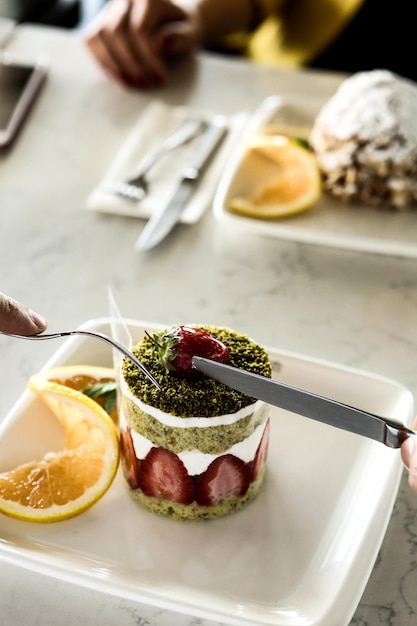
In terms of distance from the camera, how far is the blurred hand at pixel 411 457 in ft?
2.39

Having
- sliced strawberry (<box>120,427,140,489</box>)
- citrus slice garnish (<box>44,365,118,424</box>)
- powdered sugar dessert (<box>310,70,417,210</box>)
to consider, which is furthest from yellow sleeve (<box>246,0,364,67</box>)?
sliced strawberry (<box>120,427,140,489</box>)

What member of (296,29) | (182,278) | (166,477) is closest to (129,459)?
(166,477)

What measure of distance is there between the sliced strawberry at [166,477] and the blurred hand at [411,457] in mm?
235

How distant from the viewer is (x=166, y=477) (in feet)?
2.84

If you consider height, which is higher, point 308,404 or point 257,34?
point 308,404

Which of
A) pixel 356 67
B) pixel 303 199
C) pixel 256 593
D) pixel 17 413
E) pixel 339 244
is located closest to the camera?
pixel 256 593

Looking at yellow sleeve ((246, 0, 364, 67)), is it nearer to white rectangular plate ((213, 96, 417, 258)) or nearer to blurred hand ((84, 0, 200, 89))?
blurred hand ((84, 0, 200, 89))

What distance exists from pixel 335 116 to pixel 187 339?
78cm

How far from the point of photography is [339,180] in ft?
4.79

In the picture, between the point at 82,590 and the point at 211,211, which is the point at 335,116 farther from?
the point at 82,590

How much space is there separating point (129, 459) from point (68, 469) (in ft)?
0.23

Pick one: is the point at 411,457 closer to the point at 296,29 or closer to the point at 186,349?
the point at 186,349

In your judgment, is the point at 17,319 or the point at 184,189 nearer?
the point at 17,319

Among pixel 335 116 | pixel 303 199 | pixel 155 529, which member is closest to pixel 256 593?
pixel 155 529
